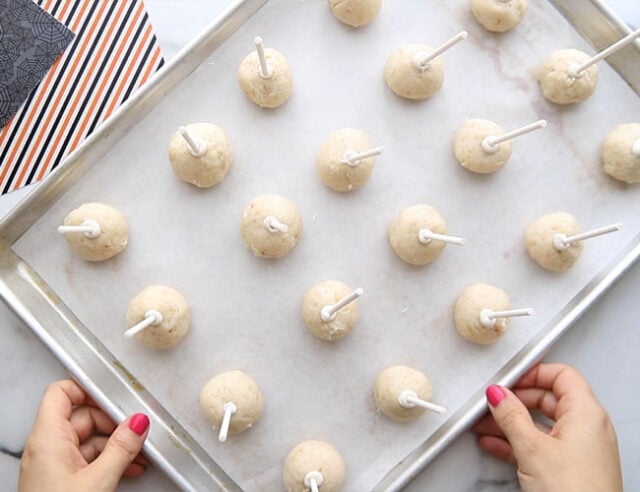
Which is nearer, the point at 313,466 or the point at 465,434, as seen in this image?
the point at 313,466

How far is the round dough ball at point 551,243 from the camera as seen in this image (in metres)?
1.80

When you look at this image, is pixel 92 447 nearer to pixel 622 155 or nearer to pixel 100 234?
pixel 100 234

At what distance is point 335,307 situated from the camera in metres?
1.65

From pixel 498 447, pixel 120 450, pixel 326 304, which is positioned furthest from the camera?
pixel 498 447

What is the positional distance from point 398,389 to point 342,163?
1.86ft

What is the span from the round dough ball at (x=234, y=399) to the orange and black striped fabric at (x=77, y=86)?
718mm

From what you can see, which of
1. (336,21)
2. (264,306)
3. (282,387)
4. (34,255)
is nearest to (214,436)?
(282,387)

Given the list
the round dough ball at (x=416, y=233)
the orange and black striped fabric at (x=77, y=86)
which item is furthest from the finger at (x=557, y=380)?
the orange and black striped fabric at (x=77, y=86)

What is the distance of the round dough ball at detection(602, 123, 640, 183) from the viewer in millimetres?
1820

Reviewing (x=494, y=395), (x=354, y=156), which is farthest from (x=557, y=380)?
(x=354, y=156)

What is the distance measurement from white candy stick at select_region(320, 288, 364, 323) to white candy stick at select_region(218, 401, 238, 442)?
11.8 inches

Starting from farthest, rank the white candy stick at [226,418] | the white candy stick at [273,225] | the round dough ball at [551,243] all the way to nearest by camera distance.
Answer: the round dough ball at [551,243] < the white candy stick at [273,225] < the white candy stick at [226,418]

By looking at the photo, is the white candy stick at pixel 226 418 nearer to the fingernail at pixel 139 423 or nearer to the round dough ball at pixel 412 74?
the fingernail at pixel 139 423

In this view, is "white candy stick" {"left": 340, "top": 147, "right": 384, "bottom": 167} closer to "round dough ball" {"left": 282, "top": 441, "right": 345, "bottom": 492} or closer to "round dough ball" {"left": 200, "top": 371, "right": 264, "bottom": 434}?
"round dough ball" {"left": 200, "top": 371, "right": 264, "bottom": 434}
